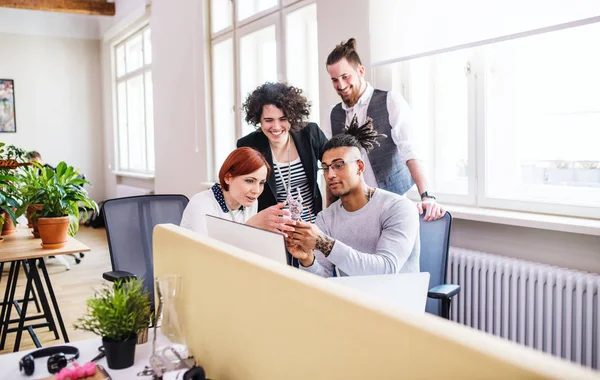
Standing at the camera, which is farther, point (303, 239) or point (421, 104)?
point (421, 104)

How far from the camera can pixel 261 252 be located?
141 cm

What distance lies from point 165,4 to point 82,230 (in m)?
4.04

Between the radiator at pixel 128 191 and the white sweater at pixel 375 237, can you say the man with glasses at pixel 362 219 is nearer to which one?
the white sweater at pixel 375 237

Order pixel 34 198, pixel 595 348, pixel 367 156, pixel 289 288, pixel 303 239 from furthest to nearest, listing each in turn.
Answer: pixel 34 198 → pixel 367 156 → pixel 595 348 → pixel 303 239 → pixel 289 288

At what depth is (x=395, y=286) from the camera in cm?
131

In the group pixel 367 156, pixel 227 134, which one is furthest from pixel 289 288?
pixel 227 134

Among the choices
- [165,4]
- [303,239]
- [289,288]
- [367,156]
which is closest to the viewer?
[289,288]

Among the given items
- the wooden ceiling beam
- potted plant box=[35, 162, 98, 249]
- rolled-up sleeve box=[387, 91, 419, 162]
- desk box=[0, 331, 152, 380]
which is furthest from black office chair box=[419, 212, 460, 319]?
the wooden ceiling beam

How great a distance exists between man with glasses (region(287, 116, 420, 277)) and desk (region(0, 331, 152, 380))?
2.31 ft

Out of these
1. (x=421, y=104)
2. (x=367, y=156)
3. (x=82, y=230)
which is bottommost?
(x=82, y=230)

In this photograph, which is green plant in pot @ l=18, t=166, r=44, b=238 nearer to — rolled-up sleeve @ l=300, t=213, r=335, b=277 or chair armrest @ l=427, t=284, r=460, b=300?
rolled-up sleeve @ l=300, t=213, r=335, b=277

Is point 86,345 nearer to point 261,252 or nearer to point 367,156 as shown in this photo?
point 261,252

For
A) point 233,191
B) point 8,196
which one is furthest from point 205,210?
point 8,196

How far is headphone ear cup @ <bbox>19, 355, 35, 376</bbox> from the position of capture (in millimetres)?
1381
